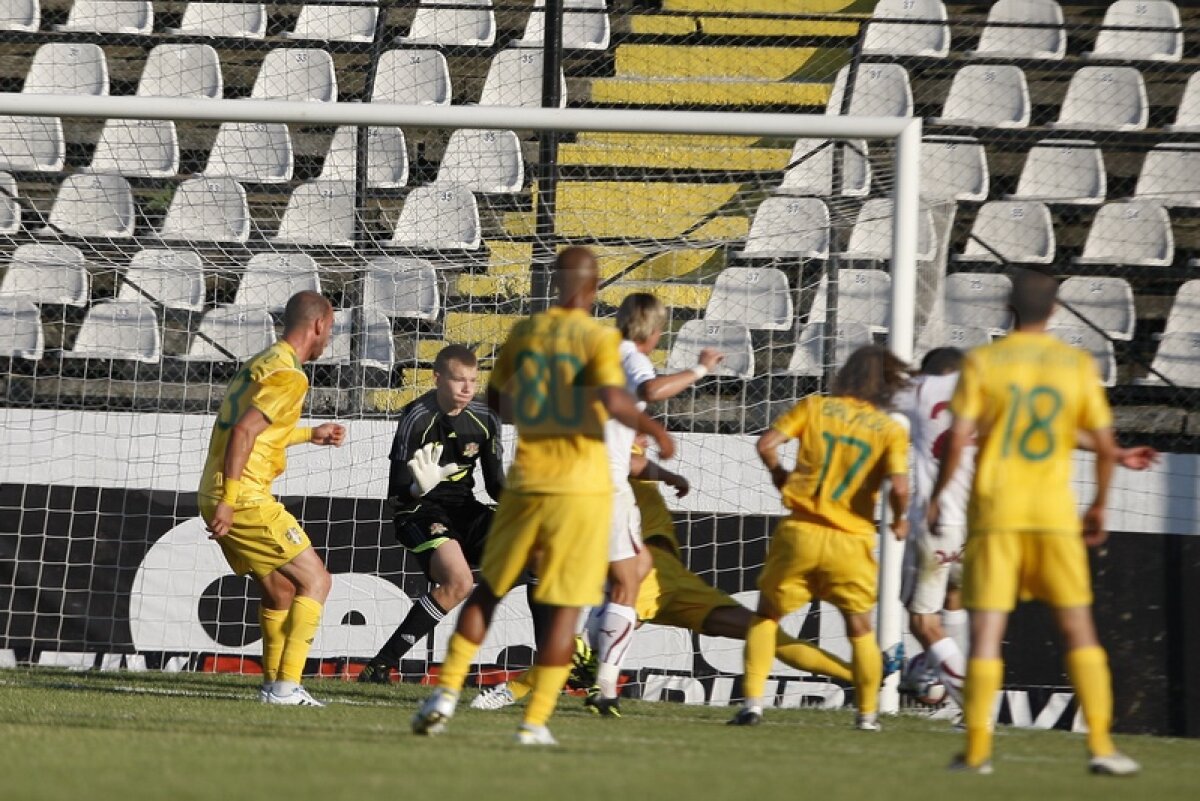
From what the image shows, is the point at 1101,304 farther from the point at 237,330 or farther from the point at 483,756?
the point at 483,756

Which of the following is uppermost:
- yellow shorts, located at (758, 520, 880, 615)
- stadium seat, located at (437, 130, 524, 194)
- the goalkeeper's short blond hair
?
stadium seat, located at (437, 130, 524, 194)

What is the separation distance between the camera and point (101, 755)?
17.0 feet

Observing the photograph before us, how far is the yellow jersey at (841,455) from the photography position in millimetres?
7035

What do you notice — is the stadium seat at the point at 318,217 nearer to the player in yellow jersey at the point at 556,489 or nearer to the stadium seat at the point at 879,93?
the stadium seat at the point at 879,93

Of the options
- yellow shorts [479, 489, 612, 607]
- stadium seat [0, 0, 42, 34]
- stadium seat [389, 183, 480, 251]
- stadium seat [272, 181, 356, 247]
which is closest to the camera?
yellow shorts [479, 489, 612, 607]

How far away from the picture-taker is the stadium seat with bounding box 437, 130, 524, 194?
1132cm

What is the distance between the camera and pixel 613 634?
7.54 metres

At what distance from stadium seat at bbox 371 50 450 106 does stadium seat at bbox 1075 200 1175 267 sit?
526cm

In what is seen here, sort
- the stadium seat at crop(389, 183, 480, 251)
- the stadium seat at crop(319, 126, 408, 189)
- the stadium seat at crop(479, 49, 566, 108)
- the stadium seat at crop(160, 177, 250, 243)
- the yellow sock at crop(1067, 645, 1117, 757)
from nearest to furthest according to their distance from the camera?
the yellow sock at crop(1067, 645, 1117, 757)
the stadium seat at crop(389, 183, 480, 251)
the stadium seat at crop(160, 177, 250, 243)
the stadium seat at crop(319, 126, 408, 189)
the stadium seat at crop(479, 49, 566, 108)

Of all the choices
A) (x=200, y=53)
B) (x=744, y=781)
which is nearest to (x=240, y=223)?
(x=200, y=53)

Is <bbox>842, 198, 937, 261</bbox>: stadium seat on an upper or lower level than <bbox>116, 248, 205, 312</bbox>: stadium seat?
upper

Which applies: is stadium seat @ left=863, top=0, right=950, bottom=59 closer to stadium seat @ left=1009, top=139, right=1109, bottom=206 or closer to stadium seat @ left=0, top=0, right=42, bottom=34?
stadium seat @ left=1009, top=139, right=1109, bottom=206

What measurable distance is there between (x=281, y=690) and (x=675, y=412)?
376 cm

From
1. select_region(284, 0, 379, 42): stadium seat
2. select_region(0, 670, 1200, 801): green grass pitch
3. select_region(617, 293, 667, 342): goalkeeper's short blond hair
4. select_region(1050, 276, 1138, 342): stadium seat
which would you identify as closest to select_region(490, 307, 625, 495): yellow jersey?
select_region(0, 670, 1200, 801): green grass pitch
